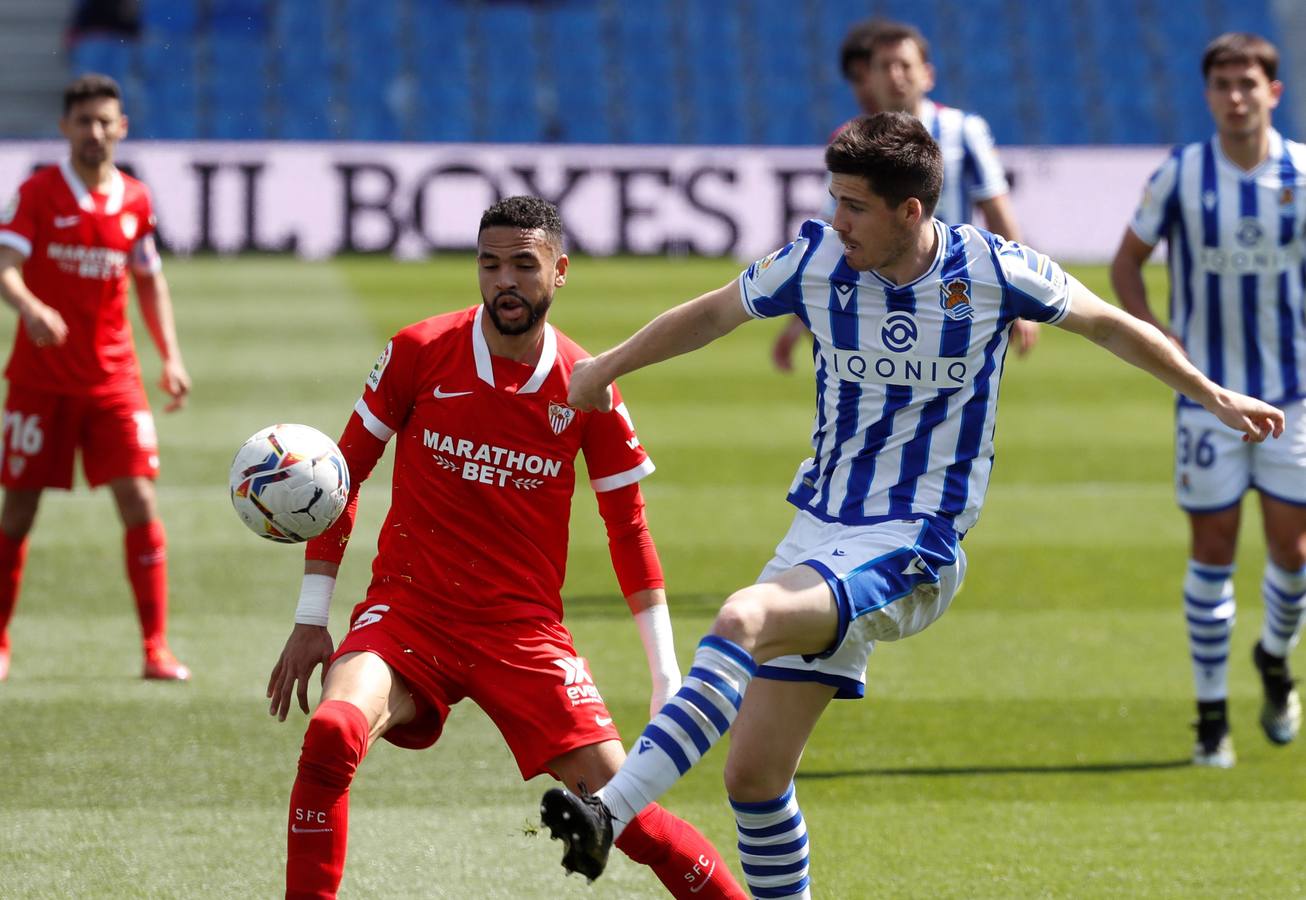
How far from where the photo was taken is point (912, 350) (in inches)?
166

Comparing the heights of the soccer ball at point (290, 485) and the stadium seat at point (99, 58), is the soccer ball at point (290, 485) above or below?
below

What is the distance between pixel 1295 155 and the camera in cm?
651

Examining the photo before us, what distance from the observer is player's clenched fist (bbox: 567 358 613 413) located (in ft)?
13.7

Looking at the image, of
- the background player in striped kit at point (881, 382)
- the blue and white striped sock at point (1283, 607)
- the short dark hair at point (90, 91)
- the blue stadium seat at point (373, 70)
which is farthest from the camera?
the blue stadium seat at point (373, 70)

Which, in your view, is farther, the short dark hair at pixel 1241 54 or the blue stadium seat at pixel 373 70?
the blue stadium seat at pixel 373 70

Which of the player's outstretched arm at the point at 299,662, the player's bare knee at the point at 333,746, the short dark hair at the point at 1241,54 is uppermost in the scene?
the short dark hair at the point at 1241,54

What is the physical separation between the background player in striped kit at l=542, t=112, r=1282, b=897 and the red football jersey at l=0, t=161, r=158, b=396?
347 centimetres

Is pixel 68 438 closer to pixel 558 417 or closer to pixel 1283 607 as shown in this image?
pixel 558 417

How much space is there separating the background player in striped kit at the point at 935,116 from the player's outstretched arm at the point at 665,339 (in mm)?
3305

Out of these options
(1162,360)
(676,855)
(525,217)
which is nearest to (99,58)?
(525,217)

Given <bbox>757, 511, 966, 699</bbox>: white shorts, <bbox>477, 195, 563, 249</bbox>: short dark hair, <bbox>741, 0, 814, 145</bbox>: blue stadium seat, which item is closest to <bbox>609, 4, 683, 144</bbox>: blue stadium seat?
<bbox>741, 0, 814, 145</bbox>: blue stadium seat

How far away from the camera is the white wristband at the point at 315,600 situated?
4332 millimetres

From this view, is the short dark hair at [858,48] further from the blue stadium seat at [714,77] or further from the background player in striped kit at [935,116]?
the blue stadium seat at [714,77]

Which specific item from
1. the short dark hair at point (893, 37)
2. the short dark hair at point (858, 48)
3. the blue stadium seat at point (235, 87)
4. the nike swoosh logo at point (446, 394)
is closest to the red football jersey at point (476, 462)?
the nike swoosh logo at point (446, 394)
